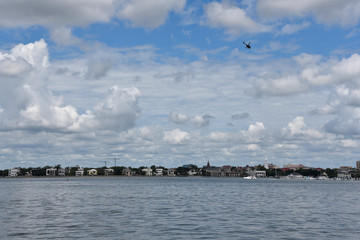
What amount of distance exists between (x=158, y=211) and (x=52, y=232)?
23743 millimetres

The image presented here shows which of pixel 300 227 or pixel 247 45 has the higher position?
pixel 247 45

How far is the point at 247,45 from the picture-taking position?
186 feet

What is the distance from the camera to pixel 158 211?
6531cm

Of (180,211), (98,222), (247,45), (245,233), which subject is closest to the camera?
(245,233)

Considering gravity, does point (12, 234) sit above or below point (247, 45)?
below

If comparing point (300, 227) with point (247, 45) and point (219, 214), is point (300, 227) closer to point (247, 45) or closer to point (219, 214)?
point (219, 214)

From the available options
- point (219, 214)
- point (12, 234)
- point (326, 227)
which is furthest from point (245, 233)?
point (12, 234)

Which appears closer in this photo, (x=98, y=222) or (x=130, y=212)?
(x=98, y=222)

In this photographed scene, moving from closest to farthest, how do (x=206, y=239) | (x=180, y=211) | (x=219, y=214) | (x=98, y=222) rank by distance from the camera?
(x=206, y=239), (x=98, y=222), (x=219, y=214), (x=180, y=211)

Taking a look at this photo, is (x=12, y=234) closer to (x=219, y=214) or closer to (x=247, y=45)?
(x=219, y=214)

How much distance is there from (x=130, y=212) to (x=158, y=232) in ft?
65.6

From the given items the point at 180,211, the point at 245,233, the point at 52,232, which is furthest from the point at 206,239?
the point at 180,211

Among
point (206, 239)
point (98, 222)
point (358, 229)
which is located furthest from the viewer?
point (98, 222)

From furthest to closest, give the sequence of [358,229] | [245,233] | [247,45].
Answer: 1. [247,45]
2. [358,229]
3. [245,233]
